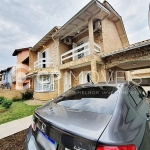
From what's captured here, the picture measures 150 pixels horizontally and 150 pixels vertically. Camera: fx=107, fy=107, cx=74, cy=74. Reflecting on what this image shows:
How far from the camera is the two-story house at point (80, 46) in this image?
7559mm

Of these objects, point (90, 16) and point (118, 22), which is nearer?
point (90, 16)

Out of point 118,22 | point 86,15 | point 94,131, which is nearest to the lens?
point 94,131

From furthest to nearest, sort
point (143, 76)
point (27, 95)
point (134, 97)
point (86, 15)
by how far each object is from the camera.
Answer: point (143, 76)
point (27, 95)
point (86, 15)
point (134, 97)

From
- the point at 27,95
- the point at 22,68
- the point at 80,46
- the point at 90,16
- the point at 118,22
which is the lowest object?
the point at 27,95

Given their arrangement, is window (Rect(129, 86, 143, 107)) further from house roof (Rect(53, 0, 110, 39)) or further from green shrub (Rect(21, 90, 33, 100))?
green shrub (Rect(21, 90, 33, 100))

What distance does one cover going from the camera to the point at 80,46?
807 centimetres

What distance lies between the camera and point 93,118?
1.39m

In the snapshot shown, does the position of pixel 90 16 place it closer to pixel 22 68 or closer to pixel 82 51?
pixel 82 51

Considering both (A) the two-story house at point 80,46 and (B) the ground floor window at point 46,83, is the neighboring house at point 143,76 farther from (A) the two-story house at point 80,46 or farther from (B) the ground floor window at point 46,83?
(B) the ground floor window at point 46,83

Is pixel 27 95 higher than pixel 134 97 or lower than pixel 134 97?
lower

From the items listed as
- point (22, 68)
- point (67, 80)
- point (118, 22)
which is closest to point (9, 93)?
point (67, 80)

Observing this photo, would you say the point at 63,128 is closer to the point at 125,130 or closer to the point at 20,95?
the point at 125,130

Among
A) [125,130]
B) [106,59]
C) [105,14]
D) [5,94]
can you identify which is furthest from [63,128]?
[5,94]

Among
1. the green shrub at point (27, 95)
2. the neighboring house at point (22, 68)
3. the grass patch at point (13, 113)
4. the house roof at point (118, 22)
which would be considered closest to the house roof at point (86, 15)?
the house roof at point (118, 22)
